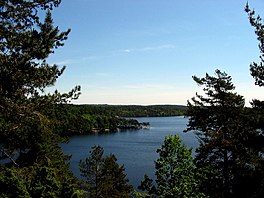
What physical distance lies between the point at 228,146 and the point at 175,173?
4474 mm

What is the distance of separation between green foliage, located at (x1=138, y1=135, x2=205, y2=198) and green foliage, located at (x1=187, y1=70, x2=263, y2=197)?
10.7 ft

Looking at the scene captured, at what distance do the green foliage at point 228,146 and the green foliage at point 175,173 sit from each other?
327 cm

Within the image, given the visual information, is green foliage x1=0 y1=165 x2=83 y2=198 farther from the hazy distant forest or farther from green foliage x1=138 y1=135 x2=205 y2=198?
green foliage x1=138 y1=135 x2=205 y2=198

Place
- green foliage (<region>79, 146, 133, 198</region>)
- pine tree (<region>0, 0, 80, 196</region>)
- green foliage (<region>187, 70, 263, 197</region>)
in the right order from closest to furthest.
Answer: pine tree (<region>0, 0, 80, 196</region>) → green foliage (<region>187, 70, 263, 197</region>) → green foliage (<region>79, 146, 133, 198</region>)

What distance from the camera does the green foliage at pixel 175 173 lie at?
12.7 metres

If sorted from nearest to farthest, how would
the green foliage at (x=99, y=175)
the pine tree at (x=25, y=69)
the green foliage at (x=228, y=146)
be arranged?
the pine tree at (x=25, y=69), the green foliage at (x=228, y=146), the green foliage at (x=99, y=175)

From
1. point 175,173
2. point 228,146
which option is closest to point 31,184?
point 175,173

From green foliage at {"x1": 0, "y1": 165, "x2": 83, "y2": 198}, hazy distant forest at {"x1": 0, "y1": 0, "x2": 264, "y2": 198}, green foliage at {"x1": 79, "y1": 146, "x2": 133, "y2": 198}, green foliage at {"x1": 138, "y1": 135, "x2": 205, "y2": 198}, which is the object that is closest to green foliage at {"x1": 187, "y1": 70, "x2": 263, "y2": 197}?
hazy distant forest at {"x1": 0, "y1": 0, "x2": 264, "y2": 198}

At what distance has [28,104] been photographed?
35.7ft

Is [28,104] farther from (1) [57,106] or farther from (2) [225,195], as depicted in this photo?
(2) [225,195]

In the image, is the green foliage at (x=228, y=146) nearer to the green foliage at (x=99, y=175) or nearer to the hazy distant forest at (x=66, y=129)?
the hazy distant forest at (x=66, y=129)

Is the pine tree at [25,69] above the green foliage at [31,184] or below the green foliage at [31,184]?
above

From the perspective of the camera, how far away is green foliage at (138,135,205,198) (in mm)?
12656

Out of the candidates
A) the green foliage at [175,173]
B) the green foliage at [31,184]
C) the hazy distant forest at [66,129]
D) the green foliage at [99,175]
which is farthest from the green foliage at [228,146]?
A: the green foliage at [99,175]
